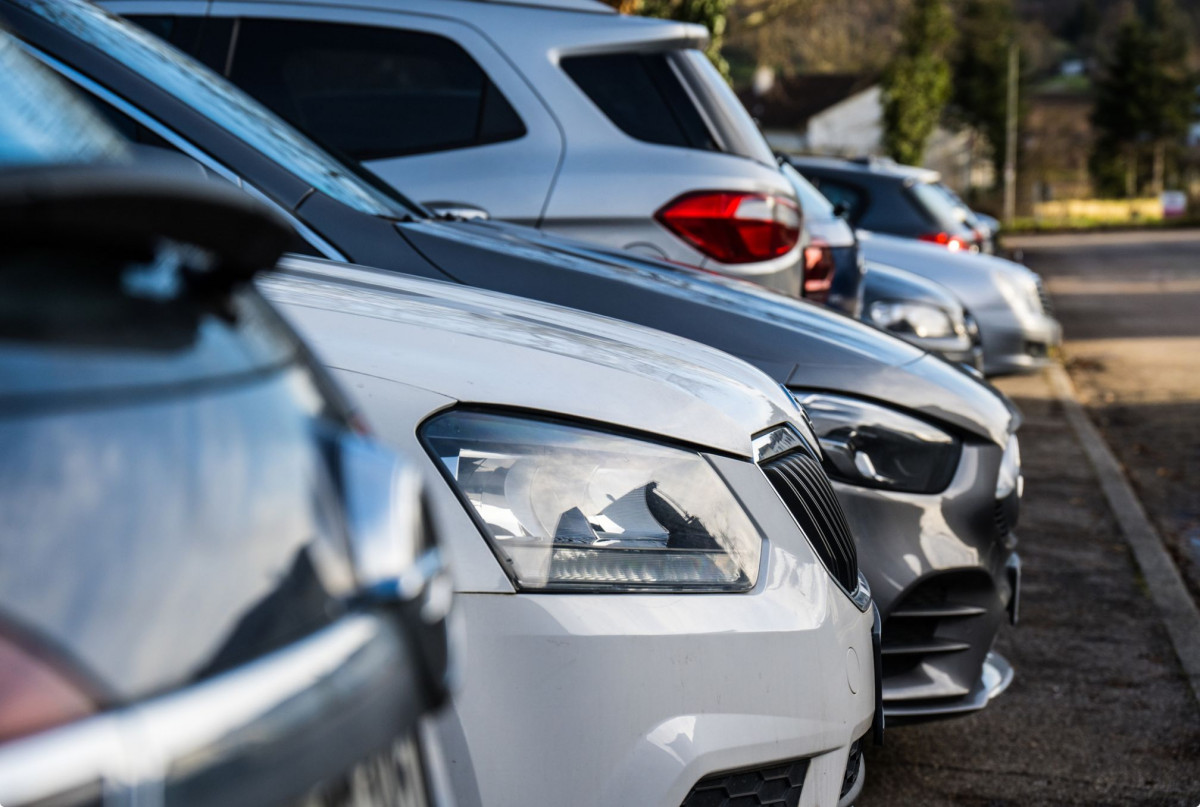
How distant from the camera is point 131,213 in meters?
0.85

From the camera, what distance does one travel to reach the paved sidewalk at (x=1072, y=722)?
3.53 m

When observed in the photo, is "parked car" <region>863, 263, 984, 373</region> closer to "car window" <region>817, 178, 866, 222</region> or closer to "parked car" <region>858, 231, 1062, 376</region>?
"parked car" <region>858, 231, 1062, 376</region>

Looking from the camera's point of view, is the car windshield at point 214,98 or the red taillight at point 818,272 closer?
the car windshield at point 214,98

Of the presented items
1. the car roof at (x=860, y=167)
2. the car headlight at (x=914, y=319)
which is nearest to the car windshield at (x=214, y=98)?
the car headlight at (x=914, y=319)

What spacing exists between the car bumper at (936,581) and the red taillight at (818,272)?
8.32 feet

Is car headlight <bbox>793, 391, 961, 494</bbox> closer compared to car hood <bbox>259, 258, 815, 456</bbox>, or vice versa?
car hood <bbox>259, 258, 815, 456</bbox>

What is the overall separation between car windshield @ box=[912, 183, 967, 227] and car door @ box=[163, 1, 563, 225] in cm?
799

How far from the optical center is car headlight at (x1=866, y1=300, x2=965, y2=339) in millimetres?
8484

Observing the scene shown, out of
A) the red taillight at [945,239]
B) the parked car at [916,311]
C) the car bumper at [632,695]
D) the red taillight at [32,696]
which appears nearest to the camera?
the red taillight at [32,696]

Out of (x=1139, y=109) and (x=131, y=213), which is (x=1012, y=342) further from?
(x=1139, y=109)

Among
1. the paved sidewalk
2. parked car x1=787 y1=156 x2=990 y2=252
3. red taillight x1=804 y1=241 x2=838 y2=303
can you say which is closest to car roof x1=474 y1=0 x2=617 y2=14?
red taillight x1=804 y1=241 x2=838 y2=303

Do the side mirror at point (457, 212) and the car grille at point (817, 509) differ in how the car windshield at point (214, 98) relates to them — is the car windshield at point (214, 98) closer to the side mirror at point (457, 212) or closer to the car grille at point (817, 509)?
the side mirror at point (457, 212)

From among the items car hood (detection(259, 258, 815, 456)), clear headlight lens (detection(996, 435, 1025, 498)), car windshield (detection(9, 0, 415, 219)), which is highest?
car windshield (detection(9, 0, 415, 219))

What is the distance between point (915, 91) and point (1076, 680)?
52920mm
